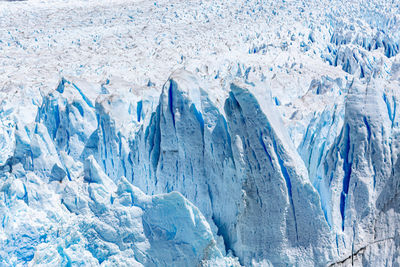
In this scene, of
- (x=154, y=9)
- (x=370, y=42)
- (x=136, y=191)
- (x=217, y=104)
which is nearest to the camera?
(x=136, y=191)

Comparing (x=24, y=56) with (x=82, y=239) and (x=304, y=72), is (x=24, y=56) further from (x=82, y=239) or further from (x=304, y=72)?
(x=82, y=239)

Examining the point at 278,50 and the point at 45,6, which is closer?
the point at 278,50

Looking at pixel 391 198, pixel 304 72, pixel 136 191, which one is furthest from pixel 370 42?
pixel 136 191

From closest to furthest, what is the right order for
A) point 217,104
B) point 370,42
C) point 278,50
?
point 217,104
point 278,50
point 370,42

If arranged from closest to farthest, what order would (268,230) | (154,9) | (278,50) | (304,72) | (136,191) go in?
(268,230) → (136,191) → (304,72) → (278,50) → (154,9)

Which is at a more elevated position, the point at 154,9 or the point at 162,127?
the point at 154,9

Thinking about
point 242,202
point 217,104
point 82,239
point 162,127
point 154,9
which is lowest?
point 82,239

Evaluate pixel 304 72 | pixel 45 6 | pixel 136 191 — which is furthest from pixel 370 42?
pixel 45 6

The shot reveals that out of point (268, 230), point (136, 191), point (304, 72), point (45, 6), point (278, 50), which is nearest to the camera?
point (268, 230)

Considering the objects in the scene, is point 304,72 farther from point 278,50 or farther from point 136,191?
point 136,191
